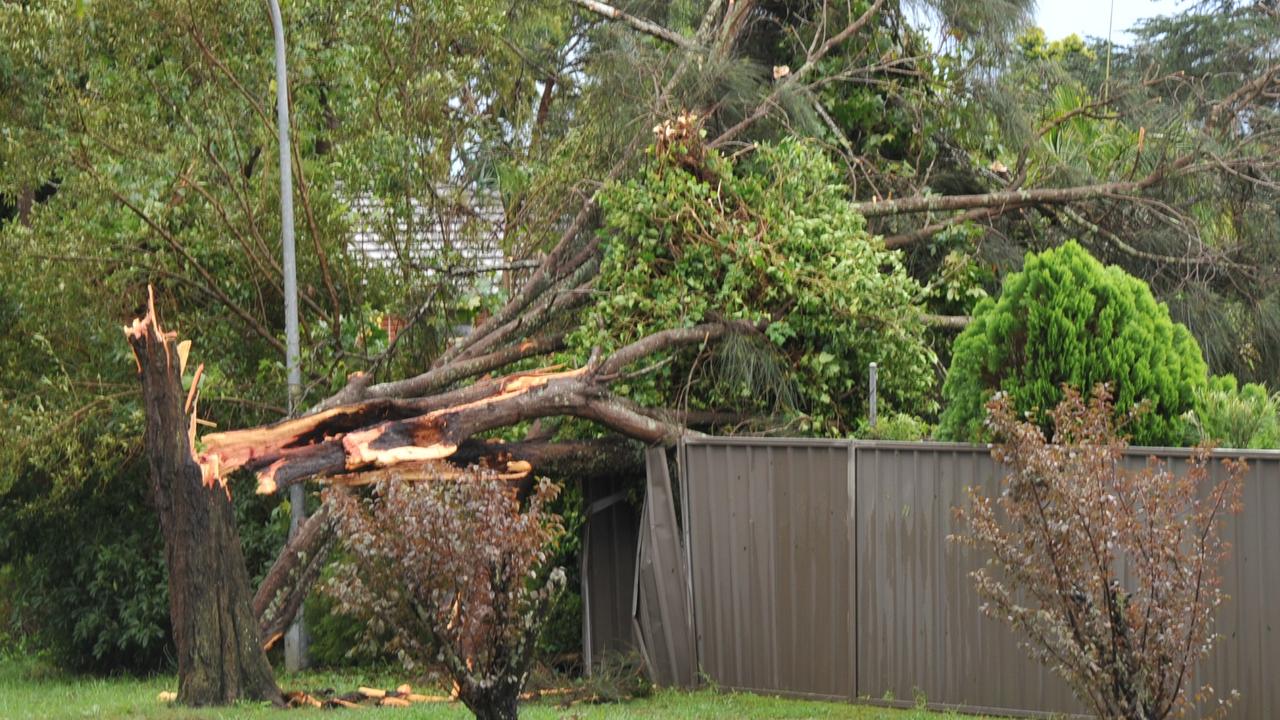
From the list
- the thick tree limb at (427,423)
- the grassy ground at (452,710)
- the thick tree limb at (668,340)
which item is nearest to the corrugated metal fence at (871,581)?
the grassy ground at (452,710)

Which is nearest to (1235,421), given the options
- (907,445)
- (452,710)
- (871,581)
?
(907,445)

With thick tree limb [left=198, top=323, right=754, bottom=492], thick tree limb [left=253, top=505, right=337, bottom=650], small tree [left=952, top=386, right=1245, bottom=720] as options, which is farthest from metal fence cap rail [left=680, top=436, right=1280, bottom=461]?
thick tree limb [left=253, top=505, right=337, bottom=650]

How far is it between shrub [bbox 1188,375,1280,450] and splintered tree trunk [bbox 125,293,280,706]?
20.1 feet

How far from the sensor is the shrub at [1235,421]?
9.41 m

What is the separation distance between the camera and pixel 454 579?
698cm

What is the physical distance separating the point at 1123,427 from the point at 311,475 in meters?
5.35

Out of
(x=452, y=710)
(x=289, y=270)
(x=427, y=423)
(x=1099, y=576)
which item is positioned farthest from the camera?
(x=289, y=270)

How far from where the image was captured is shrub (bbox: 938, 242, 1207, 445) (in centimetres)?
960

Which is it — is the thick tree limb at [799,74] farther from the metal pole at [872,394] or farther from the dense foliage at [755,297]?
the metal pole at [872,394]

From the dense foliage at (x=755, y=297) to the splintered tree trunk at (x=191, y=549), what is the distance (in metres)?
3.66

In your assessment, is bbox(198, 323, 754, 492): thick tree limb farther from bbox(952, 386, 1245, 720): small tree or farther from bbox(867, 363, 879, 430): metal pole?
bbox(952, 386, 1245, 720): small tree

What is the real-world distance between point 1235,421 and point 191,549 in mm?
6581

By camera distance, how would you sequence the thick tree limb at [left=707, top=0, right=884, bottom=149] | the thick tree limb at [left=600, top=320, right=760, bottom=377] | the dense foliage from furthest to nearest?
A: 1. the thick tree limb at [left=707, top=0, right=884, bottom=149]
2. the dense foliage
3. the thick tree limb at [left=600, top=320, right=760, bottom=377]

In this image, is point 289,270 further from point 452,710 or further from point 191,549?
point 452,710
